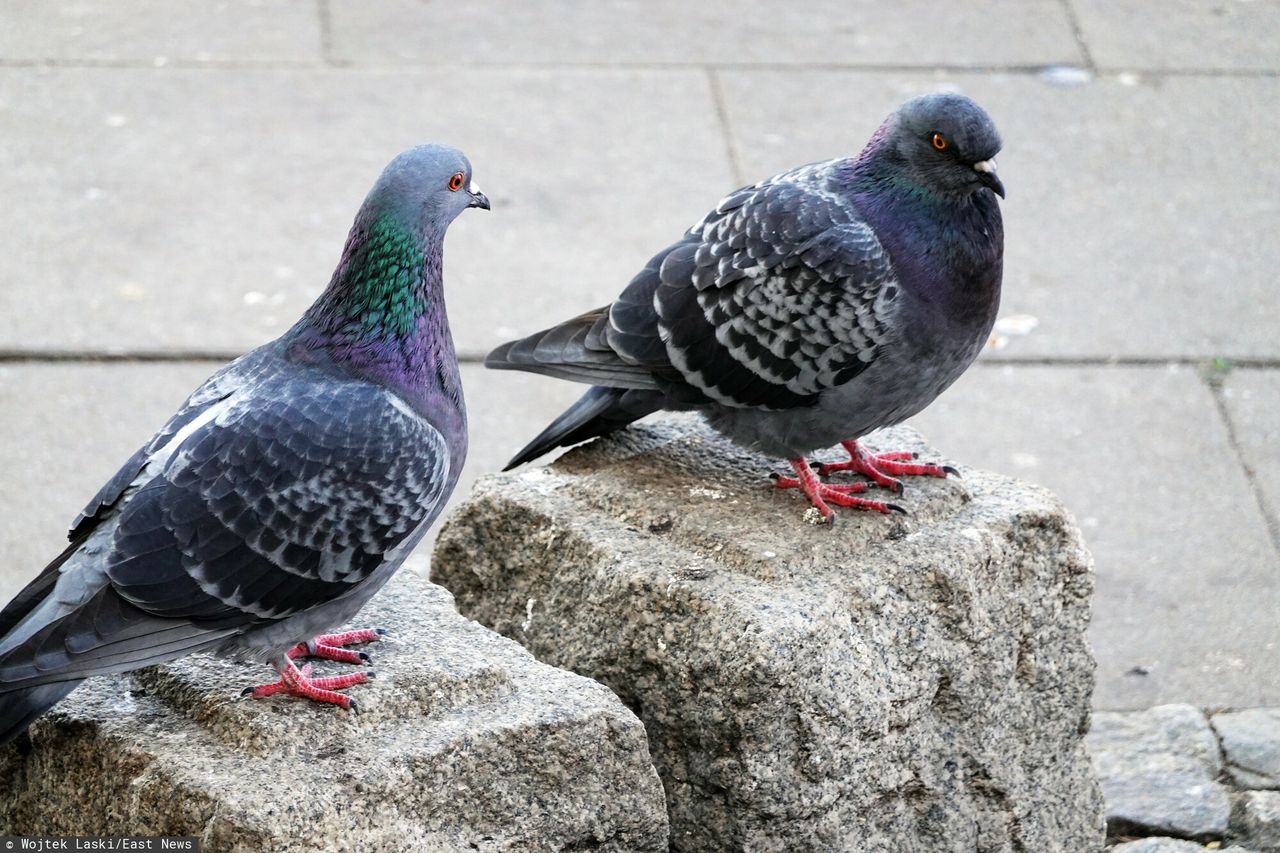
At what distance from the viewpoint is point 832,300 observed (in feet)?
13.0

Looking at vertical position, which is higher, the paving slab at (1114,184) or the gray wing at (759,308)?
the paving slab at (1114,184)

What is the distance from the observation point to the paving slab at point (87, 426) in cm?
571

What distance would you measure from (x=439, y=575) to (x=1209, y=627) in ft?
8.76

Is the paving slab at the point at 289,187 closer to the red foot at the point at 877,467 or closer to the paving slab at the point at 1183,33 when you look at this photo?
the paving slab at the point at 1183,33


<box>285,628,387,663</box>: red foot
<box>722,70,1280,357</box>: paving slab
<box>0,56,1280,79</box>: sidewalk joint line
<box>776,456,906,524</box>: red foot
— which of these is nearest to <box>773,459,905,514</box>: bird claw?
<box>776,456,906,524</box>: red foot

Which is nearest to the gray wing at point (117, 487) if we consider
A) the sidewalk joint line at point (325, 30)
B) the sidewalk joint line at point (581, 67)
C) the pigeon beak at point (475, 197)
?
the pigeon beak at point (475, 197)

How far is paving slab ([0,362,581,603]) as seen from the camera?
5.71 meters

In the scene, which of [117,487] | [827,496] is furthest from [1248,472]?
[117,487]

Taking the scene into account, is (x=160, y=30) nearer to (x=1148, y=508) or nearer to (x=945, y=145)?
(x=1148, y=508)

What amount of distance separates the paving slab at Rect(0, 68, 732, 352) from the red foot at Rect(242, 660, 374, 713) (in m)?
3.38

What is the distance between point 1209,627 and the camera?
5.41m

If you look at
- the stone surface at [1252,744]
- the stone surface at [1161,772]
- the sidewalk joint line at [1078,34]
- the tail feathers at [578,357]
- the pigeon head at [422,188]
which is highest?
the sidewalk joint line at [1078,34]

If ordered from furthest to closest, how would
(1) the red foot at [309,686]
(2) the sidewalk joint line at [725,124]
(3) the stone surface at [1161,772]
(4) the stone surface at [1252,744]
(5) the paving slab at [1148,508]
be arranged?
1. (2) the sidewalk joint line at [725,124]
2. (5) the paving slab at [1148,508]
3. (4) the stone surface at [1252,744]
4. (3) the stone surface at [1161,772]
5. (1) the red foot at [309,686]

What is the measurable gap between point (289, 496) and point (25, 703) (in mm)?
659
